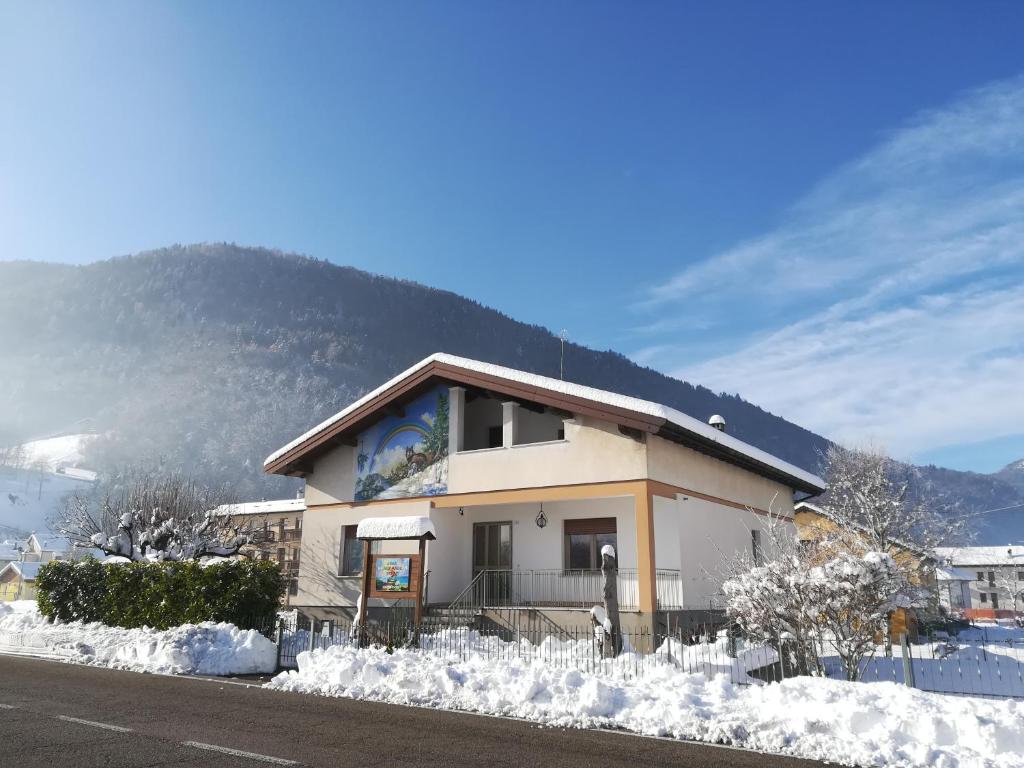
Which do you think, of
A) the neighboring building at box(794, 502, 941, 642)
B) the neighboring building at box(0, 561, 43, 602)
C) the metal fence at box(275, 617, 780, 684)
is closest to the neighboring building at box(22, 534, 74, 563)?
the neighboring building at box(0, 561, 43, 602)

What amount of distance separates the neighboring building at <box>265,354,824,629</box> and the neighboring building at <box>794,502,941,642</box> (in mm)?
2131

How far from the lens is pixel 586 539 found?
22.1 meters

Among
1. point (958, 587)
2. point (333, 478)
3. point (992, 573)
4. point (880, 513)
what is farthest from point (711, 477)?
point (992, 573)

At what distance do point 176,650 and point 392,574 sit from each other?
494 cm

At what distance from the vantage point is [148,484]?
38000mm

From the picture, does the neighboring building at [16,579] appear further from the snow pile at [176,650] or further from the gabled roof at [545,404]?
the snow pile at [176,650]

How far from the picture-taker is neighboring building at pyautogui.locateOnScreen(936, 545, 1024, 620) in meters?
73.4

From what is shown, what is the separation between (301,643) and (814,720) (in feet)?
39.2

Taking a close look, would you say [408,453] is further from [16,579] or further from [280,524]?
[16,579]

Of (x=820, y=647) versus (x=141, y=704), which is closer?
(x=141, y=704)

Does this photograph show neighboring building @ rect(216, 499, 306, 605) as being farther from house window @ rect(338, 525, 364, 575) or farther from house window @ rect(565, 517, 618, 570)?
house window @ rect(565, 517, 618, 570)

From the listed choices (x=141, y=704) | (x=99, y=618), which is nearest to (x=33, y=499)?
(x=99, y=618)

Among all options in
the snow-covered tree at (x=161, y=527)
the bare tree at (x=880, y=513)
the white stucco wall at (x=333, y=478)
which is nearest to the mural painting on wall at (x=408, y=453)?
the white stucco wall at (x=333, y=478)

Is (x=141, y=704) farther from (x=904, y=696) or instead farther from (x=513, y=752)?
(x=904, y=696)
